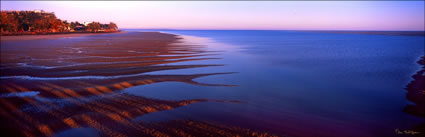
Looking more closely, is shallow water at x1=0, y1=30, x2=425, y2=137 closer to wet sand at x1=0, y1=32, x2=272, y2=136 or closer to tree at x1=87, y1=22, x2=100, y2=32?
wet sand at x1=0, y1=32, x2=272, y2=136

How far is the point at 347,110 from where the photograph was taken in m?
8.09

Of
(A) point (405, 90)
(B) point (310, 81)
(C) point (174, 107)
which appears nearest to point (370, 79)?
(A) point (405, 90)

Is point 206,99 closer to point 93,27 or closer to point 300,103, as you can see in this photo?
point 300,103

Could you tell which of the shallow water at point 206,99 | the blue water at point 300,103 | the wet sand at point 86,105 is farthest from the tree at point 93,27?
the blue water at point 300,103

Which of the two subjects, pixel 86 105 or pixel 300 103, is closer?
pixel 86 105

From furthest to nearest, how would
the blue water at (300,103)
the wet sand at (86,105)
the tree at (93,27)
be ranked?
the tree at (93,27)
the blue water at (300,103)
the wet sand at (86,105)

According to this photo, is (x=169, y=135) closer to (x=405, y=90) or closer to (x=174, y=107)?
(x=174, y=107)

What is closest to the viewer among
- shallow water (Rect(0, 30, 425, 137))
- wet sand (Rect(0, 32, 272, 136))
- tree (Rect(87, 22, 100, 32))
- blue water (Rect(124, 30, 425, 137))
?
wet sand (Rect(0, 32, 272, 136))

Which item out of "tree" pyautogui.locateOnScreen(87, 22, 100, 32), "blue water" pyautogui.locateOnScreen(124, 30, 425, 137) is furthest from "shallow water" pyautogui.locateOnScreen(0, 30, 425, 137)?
"tree" pyautogui.locateOnScreen(87, 22, 100, 32)

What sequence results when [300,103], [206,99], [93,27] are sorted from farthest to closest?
[93,27] < [206,99] < [300,103]

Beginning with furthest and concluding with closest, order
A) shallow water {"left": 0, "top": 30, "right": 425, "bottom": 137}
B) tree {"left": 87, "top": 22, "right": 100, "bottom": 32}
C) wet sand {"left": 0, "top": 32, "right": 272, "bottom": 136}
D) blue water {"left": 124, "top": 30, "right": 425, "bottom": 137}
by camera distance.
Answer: tree {"left": 87, "top": 22, "right": 100, "bottom": 32} → blue water {"left": 124, "top": 30, "right": 425, "bottom": 137} → shallow water {"left": 0, "top": 30, "right": 425, "bottom": 137} → wet sand {"left": 0, "top": 32, "right": 272, "bottom": 136}

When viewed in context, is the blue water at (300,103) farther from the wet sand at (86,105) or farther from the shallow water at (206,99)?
the wet sand at (86,105)

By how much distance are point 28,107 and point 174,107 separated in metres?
4.67

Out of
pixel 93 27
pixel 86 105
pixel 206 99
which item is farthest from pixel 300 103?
pixel 93 27
